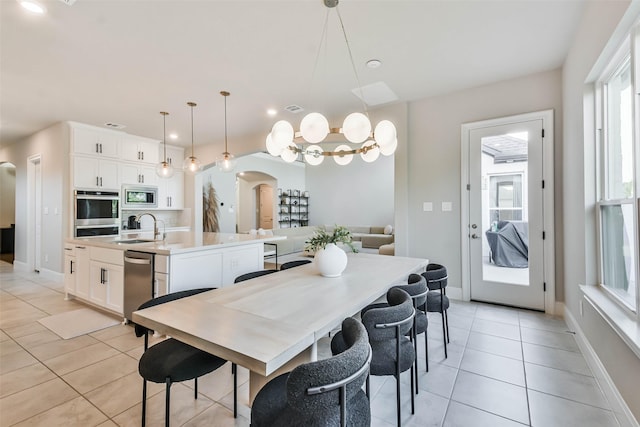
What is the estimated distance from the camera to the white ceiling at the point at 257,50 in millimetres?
2326

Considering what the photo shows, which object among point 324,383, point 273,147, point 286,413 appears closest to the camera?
point 324,383

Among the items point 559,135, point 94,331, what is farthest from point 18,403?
point 559,135

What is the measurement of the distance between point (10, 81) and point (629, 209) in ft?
20.0

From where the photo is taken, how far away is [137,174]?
19.6ft

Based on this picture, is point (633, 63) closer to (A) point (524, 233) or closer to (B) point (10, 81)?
(A) point (524, 233)

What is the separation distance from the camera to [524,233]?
354 centimetres

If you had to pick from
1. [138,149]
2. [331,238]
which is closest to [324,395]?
[331,238]

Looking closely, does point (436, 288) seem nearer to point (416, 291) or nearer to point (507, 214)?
point (416, 291)

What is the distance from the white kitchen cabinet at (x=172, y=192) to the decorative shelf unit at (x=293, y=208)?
149 inches

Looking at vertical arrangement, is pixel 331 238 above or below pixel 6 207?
below

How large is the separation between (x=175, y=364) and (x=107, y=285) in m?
2.56

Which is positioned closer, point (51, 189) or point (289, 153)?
point (289, 153)

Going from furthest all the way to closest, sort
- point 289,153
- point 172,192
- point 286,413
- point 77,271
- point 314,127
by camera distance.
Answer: point 172,192 < point 77,271 < point 289,153 < point 314,127 < point 286,413

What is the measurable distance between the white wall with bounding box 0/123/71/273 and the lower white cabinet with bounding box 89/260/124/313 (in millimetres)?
2288
